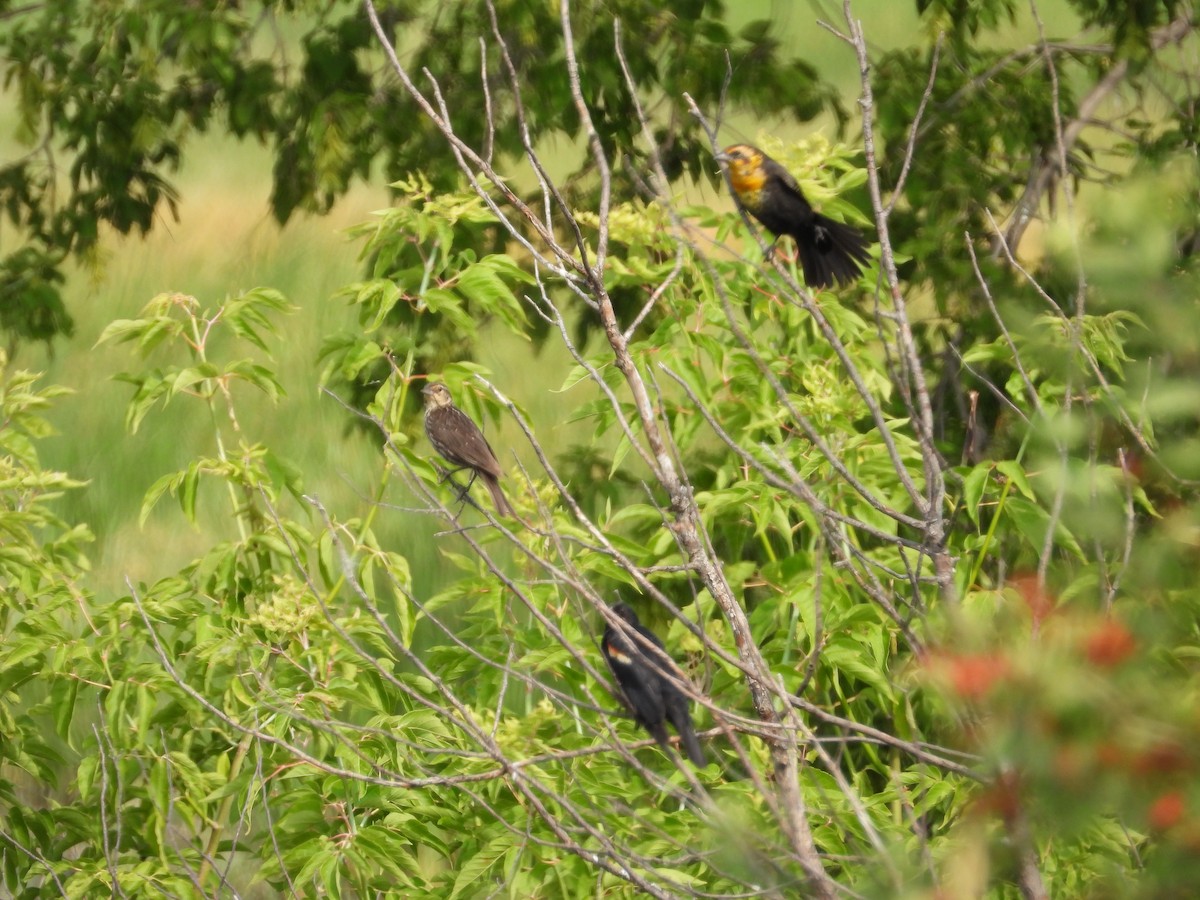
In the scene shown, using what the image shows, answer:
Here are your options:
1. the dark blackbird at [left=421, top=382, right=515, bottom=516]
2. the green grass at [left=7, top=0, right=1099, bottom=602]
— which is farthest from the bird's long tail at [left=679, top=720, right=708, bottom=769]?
the green grass at [left=7, top=0, right=1099, bottom=602]

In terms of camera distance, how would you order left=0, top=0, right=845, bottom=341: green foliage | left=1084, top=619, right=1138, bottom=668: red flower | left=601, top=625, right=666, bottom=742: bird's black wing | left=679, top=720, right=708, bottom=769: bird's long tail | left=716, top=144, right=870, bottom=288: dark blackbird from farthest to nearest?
1. left=0, top=0, right=845, bottom=341: green foliage
2. left=716, top=144, right=870, bottom=288: dark blackbird
3. left=601, top=625, right=666, bottom=742: bird's black wing
4. left=679, top=720, right=708, bottom=769: bird's long tail
5. left=1084, top=619, right=1138, bottom=668: red flower

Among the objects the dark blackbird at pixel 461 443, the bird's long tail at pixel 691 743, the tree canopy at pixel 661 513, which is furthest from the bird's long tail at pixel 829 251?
the bird's long tail at pixel 691 743

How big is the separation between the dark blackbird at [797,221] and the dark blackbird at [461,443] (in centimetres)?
111

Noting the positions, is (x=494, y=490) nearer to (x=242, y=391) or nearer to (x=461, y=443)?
(x=461, y=443)

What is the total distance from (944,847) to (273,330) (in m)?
2.00

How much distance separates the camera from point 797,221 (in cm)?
471

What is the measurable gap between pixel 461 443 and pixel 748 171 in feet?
4.16

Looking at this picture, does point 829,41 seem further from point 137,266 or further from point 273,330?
point 273,330

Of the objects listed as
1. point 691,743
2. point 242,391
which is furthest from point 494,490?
point 242,391

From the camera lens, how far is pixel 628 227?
156 inches

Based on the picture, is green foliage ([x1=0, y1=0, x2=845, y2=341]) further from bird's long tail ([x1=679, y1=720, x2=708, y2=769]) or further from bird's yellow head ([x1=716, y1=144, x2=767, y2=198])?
bird's long tail ([x1=679, y1=720, x2=708, y2=769])

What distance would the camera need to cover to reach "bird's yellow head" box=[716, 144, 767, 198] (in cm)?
469

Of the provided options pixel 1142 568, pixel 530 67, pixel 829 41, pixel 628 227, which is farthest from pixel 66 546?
pixel 829 41

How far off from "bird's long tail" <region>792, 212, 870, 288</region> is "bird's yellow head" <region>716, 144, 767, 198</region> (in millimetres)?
216
